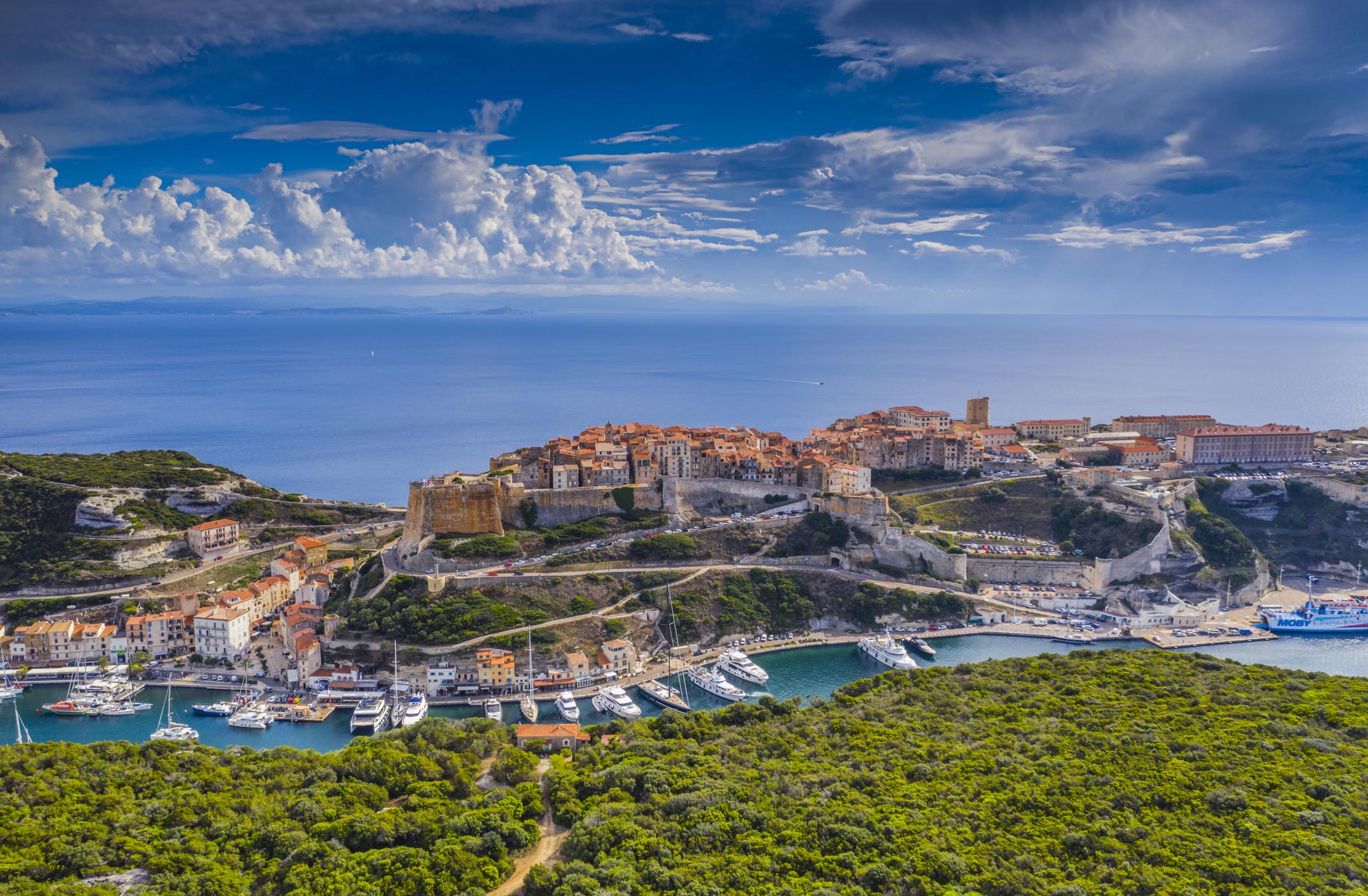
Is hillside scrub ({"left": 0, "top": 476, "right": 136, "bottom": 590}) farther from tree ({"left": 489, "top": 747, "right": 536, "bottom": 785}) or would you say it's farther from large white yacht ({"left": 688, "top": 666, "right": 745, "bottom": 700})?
tree ({"left": 489, "top": 747, "right": 536, "bottom": 785})

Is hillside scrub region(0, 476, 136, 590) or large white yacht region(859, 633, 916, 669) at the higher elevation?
hillside scrub region(0, 476, 136, 590)

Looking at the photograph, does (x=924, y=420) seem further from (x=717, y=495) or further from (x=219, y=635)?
(x=219, y=635)

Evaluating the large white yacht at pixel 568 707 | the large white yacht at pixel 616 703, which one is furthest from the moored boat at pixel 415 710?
the large white yacht at pixel 616 703

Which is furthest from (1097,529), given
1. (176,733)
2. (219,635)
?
(176,733)

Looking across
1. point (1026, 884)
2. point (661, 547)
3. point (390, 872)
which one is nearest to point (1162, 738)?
point (1026, 884)

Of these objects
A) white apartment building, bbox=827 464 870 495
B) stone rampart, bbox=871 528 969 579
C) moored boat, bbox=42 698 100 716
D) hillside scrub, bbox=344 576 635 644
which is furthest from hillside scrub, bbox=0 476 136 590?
stone rampart, bbox=871 528 969 579

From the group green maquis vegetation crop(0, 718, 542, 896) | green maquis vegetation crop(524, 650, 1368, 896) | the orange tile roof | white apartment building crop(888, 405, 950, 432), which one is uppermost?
white apartment building crop(888, 405, 950, 432)

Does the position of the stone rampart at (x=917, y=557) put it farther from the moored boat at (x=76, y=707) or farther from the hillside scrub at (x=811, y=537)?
the moored boat at (x=76, y=707)

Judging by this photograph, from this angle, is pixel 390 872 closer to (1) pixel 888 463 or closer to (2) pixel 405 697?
(2) pixel 405 697
